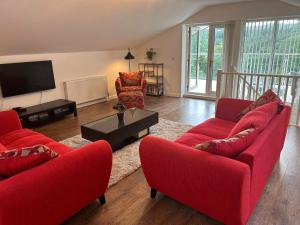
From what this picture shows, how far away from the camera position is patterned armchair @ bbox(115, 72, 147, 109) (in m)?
4.99

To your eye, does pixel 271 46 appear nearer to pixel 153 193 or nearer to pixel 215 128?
pixel 215 128

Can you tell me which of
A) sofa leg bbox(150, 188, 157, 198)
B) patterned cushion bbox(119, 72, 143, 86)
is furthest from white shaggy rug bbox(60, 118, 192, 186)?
patterned cushion bbox(119, 72, 143, 86)

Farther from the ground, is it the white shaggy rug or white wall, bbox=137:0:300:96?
white wall, bbox=137:0:300:96

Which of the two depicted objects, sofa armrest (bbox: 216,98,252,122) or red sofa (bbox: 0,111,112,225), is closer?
red sofa (bbox: 0,111,112,225)

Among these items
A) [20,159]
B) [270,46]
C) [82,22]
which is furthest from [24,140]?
[270,46]

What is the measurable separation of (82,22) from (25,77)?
5.16ft

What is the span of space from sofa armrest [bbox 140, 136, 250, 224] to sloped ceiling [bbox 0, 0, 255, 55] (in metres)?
2.68

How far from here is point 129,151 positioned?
10.3 ft

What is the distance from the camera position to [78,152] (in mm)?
1709

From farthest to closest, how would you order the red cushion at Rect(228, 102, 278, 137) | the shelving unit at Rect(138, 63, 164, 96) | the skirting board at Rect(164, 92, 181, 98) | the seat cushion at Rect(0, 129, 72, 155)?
1. the shelving unit at Rect(138, 63, 164, 96)
2. the skirting board at Rect(164, 92, 181, 98)
3. the seat cushion at Rect(0, 129, 72, 155)
4. the red cushion at Rect(228, 102, 278, 137)

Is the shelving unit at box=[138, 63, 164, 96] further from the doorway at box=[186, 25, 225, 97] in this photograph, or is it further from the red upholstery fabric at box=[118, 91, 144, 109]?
the red upholstery fabric at box=[118, 91, 144, 109]

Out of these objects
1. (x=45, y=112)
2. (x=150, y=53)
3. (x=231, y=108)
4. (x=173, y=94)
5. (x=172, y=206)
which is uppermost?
(x=150, y=53)

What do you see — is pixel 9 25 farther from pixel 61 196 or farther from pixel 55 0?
pixel 61 196

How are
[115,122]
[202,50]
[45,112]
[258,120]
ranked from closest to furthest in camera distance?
[258,120]
[115,122]
[45,112]
[202,50]
